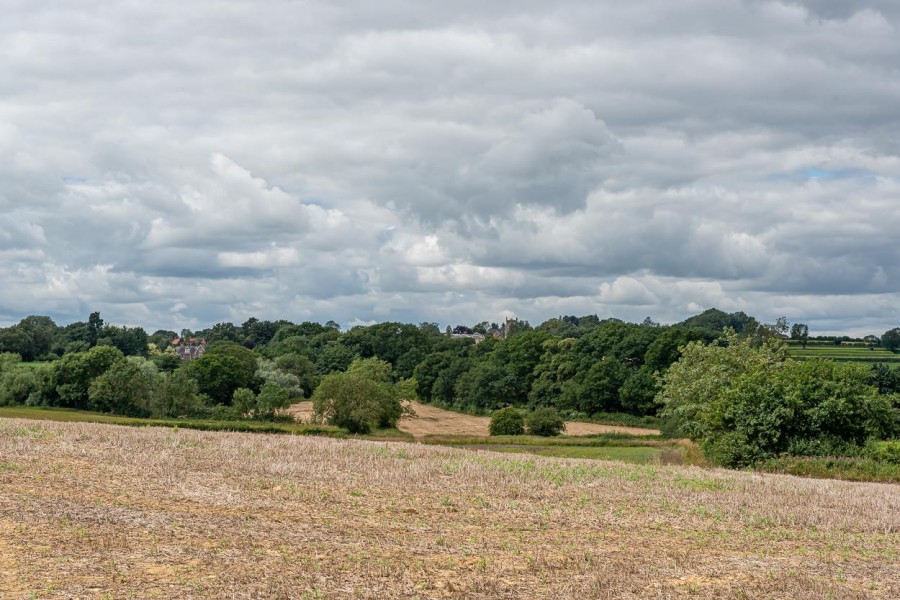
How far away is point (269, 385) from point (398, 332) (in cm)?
9038

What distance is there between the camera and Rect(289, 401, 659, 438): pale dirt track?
102125 millimetres

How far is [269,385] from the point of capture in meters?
96.0

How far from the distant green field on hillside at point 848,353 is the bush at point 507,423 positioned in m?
77.0

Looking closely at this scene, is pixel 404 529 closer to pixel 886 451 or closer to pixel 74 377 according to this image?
pixel 886 451

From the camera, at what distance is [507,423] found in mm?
96938

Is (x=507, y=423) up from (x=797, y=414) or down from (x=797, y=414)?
down

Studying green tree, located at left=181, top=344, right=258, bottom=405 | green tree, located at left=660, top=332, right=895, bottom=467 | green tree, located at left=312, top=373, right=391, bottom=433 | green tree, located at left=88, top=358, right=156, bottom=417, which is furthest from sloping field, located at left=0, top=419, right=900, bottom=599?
green tree, located at left=181, top=344, right=258, bottom=405

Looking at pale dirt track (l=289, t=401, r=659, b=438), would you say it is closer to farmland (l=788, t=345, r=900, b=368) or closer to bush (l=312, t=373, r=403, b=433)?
bush (l=312, t=373, r=403, b=433)

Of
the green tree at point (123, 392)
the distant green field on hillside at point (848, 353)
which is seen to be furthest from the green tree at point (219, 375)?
the distant green field on hillside at point (848, 353)

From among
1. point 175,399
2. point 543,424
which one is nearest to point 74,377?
point 175,399

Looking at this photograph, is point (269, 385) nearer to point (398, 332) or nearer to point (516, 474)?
point (516, 474)

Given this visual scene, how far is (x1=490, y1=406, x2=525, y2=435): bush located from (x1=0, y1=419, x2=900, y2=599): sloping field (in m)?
62.2

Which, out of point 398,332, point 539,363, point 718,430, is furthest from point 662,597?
point 398,332

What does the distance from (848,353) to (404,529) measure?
17182 cm
